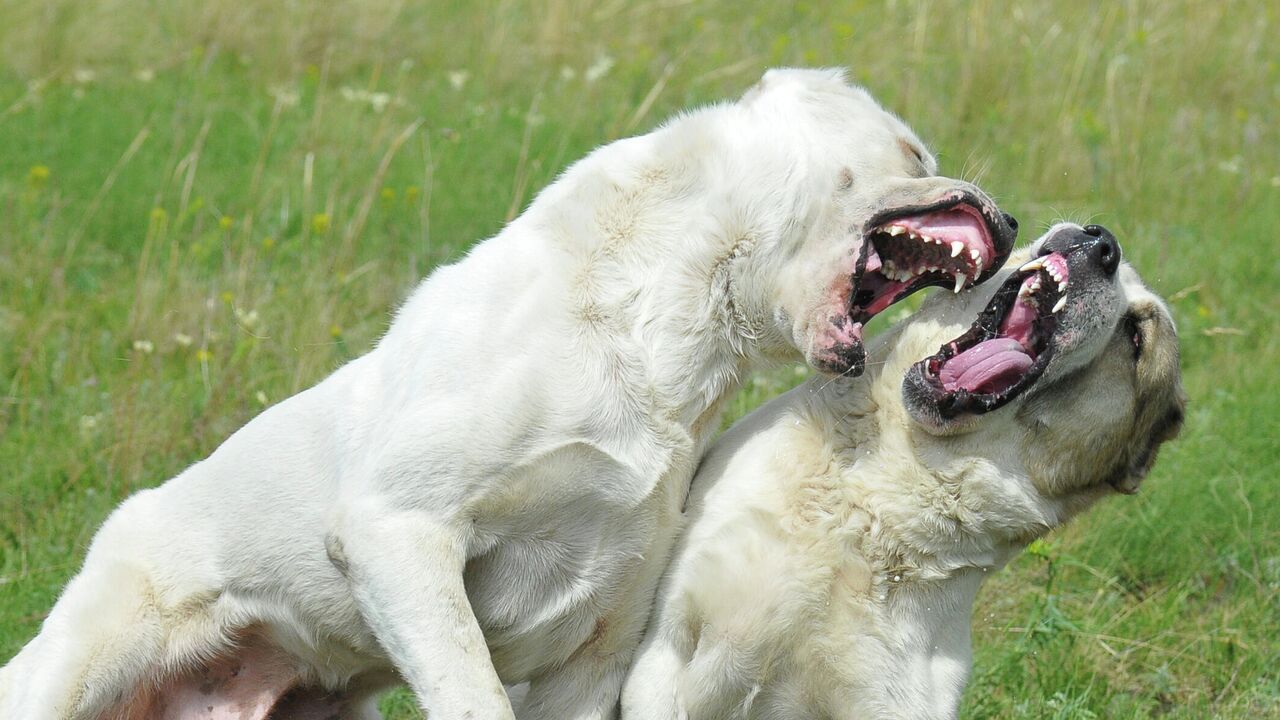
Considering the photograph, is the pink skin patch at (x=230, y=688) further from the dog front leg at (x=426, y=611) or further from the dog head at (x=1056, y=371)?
the dog head at (x=1056, y=371)

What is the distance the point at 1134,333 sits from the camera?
3703mm

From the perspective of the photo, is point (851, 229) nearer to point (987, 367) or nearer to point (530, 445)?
point (987, 367)

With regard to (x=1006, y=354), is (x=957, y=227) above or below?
above

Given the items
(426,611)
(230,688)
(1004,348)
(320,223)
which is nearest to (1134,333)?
(1004,348)

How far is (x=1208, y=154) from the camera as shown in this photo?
27.4 feet

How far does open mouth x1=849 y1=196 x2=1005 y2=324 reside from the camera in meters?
3.57

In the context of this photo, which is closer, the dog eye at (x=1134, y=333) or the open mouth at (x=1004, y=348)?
the open mouth at (x=1004, y=348)

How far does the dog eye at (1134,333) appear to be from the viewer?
145 inches

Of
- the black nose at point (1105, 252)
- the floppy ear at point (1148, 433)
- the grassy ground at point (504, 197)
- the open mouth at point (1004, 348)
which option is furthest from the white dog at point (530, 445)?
the grassy ground at point (504, 197)

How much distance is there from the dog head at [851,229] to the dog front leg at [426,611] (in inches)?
36.6

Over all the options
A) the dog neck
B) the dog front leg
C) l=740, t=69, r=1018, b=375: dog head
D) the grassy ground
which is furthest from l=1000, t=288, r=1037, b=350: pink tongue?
the dog front leg

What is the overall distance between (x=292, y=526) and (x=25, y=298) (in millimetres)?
2827

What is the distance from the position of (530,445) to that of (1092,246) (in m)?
1.35

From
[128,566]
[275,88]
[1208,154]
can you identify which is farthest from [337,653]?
[1208,154]
